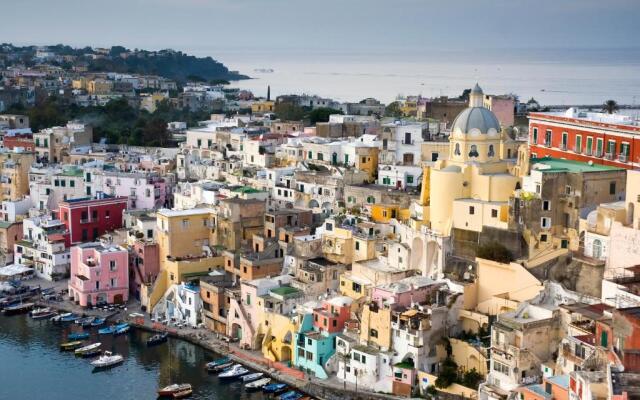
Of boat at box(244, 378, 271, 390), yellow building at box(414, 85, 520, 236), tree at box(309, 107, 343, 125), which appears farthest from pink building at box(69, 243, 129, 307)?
tree at box(309, 107, 343, 125)

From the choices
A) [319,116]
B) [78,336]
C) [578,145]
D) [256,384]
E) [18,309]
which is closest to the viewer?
[256,384]

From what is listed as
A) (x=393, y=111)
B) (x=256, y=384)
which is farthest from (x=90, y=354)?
(x=393, y=111)

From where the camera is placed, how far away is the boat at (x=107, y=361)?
83.7 ft

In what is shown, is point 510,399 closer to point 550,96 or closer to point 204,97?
point 204,97

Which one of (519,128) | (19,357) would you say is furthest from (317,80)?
(19,357)

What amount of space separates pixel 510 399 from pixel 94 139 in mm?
32421

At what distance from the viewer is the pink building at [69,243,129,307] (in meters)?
30.1

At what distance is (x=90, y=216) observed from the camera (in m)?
34.6

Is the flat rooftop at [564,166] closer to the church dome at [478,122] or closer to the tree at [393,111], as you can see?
the church dome at [478,122]

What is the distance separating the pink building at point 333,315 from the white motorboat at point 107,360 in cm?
518

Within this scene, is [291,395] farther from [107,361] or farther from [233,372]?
[107,361]

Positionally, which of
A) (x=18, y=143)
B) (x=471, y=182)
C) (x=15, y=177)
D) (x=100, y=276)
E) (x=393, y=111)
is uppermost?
(x=393, y=111)

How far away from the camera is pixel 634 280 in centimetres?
2141

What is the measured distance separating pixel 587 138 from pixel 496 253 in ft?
18.3
